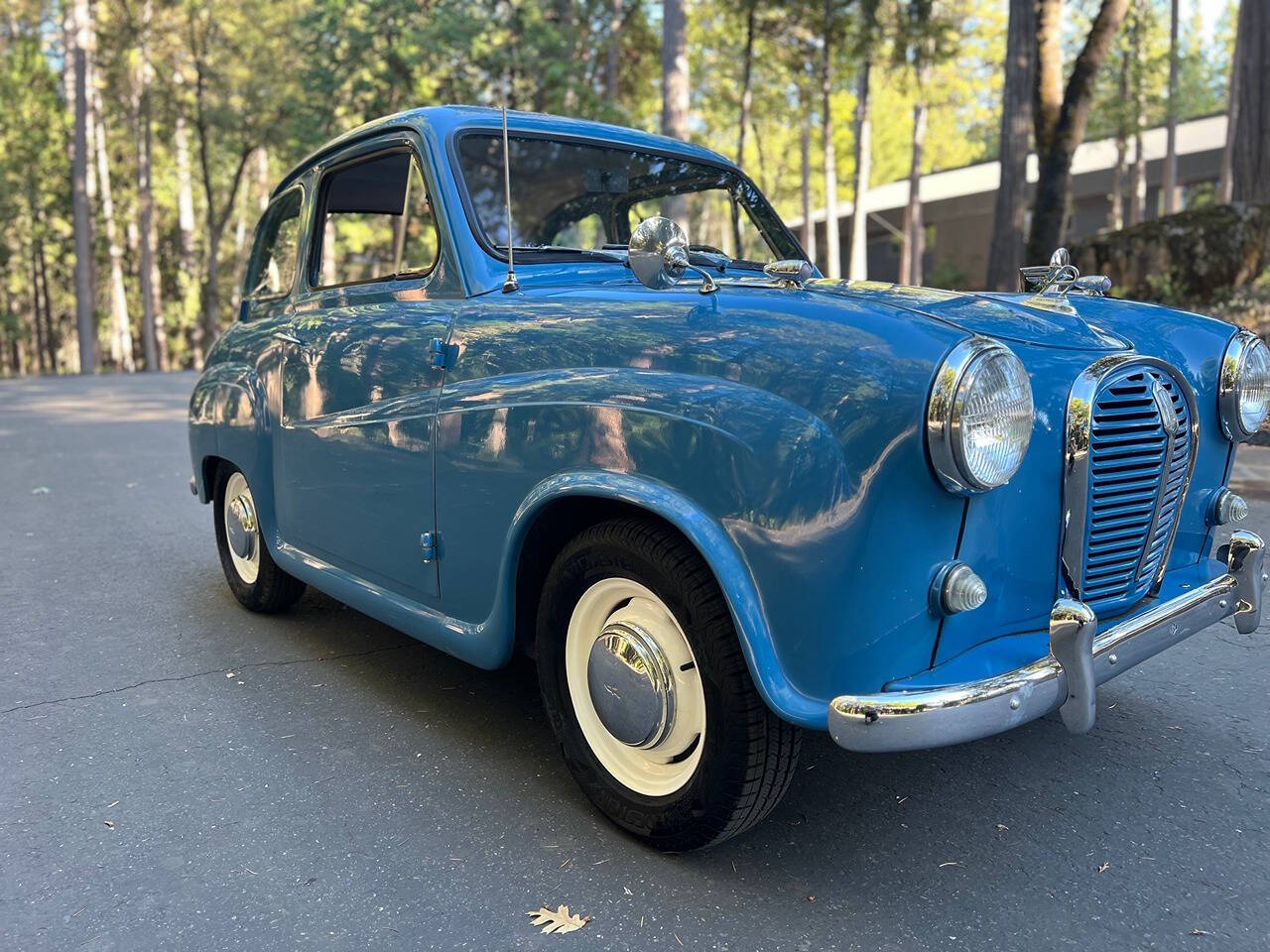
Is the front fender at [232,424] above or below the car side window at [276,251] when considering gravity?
below

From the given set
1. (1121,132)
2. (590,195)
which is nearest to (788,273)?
(590,195)

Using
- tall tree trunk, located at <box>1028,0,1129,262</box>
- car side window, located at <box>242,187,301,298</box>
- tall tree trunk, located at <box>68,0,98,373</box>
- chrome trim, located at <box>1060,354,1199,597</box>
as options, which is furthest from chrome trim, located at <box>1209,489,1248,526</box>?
tall tree trunk, located at <box>68,0,98,373</box>

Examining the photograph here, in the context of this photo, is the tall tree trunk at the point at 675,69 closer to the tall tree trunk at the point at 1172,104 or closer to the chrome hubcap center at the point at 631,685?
the chrome hubcap center at the point at 631,685

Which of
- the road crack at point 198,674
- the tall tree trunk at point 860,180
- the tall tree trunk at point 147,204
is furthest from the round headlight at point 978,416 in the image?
the tall tree trunk at point 147,204

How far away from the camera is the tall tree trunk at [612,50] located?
1935 cm

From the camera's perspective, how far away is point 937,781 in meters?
2.84

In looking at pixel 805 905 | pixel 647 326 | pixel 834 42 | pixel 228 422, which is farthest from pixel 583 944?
pixel 834 42

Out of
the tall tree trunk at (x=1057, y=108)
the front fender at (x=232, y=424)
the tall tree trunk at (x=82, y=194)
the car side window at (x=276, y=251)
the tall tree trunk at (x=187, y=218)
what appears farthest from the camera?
the tall tree trunk at (x=187, y=218)

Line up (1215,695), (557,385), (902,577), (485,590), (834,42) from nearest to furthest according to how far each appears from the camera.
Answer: (902,577), (557,385), (485,590), (1215,695), (834,42)

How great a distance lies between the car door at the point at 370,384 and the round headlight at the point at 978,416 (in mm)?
1497

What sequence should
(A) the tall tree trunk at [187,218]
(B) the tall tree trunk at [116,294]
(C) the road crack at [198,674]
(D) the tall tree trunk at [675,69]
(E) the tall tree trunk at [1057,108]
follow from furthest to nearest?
1. (B) the tall tree trunk at [116,294]
2. (A) the tall tree trunk at [187,218]
3. (D) the tall tree trunk at [675,69]
4. (E) the tall tree trunk at [1057,108]
5. (C) the road crack at [198,674]

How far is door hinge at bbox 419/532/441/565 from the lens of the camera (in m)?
2.90

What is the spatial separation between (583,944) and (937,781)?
1.23 m

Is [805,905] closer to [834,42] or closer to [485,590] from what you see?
[485,590]
